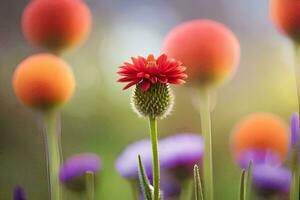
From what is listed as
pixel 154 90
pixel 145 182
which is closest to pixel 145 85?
pixel 154 90

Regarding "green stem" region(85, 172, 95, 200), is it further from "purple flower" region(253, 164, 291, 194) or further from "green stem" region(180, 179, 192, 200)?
"purple flower" region(253, 164, 291, 194)

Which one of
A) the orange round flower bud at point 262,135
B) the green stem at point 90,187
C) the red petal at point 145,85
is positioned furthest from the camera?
the orange round flower bud at point 262,135

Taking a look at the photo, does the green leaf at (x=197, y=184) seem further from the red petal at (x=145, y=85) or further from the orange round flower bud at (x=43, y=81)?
the orange round flower bud at (x=43, y=81)

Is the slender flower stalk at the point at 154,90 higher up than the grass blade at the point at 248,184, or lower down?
higher up

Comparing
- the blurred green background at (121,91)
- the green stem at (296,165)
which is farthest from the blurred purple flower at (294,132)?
the blurred green background at (121,91)

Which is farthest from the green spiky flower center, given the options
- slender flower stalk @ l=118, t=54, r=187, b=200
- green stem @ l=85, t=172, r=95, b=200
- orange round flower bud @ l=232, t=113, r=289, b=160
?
orange round flower bud @ l=232, t=113, r=289, b=160

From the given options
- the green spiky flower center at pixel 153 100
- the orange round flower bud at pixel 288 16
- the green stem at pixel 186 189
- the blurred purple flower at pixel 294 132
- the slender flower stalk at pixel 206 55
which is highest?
the orange round flower bud at pixel 288 16

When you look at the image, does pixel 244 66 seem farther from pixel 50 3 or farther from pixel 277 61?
pixel 50 3
